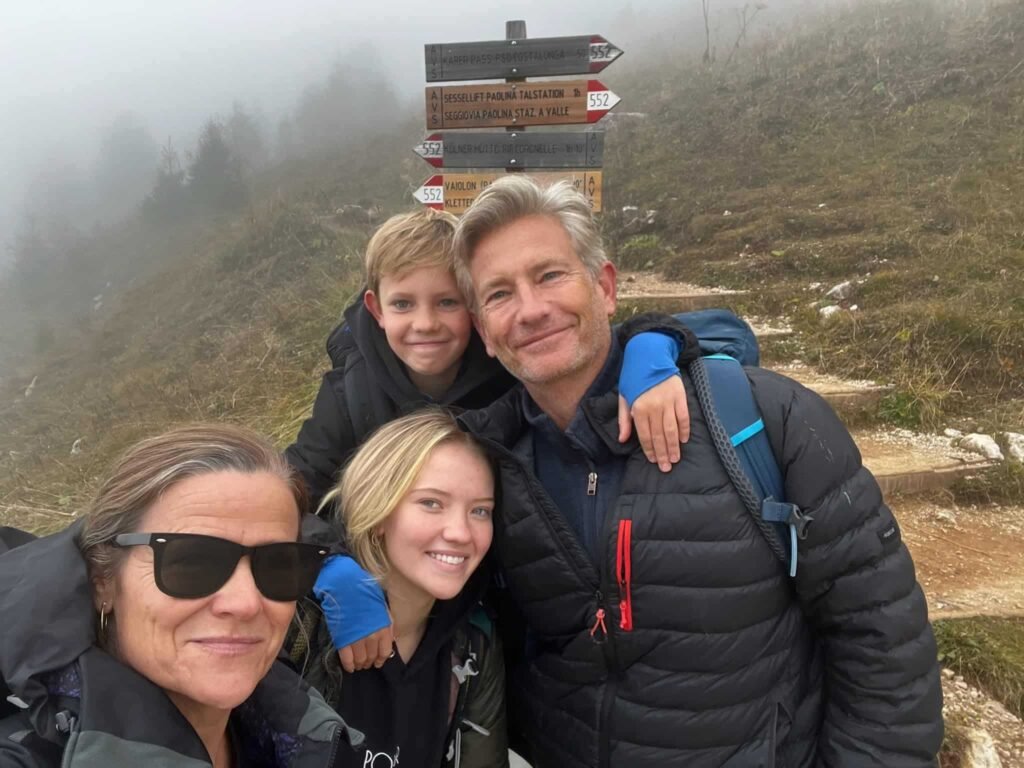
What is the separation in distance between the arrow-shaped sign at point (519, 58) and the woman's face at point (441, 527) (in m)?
4.29

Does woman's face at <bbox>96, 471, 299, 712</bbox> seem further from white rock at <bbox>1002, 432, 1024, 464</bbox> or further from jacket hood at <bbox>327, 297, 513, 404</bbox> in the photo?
white rock at <bbox>1002, 432, 1024, 464</bbox>

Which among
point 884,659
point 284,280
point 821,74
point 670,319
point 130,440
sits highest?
point 821,74

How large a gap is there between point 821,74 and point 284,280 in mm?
12657

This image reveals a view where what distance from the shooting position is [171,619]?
3.83ft

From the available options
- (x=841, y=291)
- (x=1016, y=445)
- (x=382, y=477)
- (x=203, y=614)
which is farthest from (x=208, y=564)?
(x=841, y=291)

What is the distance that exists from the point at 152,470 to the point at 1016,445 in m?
5.01

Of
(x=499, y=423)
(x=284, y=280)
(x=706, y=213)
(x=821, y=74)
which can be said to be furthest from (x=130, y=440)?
(x=821, y=74)

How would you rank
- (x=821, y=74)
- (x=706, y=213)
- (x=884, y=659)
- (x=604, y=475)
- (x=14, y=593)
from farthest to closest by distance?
(x=821, y=74) < (x=706, y=213) < (x=604, y=475) < (x=884, y=659) < (x=14, y=593)

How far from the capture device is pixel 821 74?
13719 mm

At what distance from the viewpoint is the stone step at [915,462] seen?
4.04 metres

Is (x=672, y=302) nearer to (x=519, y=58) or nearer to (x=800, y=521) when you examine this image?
(x=519, y=58)

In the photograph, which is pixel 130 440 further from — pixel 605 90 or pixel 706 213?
pixel 706 213

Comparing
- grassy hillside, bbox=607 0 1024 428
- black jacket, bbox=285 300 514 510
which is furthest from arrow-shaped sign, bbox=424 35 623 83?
black jacket, bbox=285 300 514 510

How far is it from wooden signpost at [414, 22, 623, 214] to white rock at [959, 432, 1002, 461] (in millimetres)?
3161
